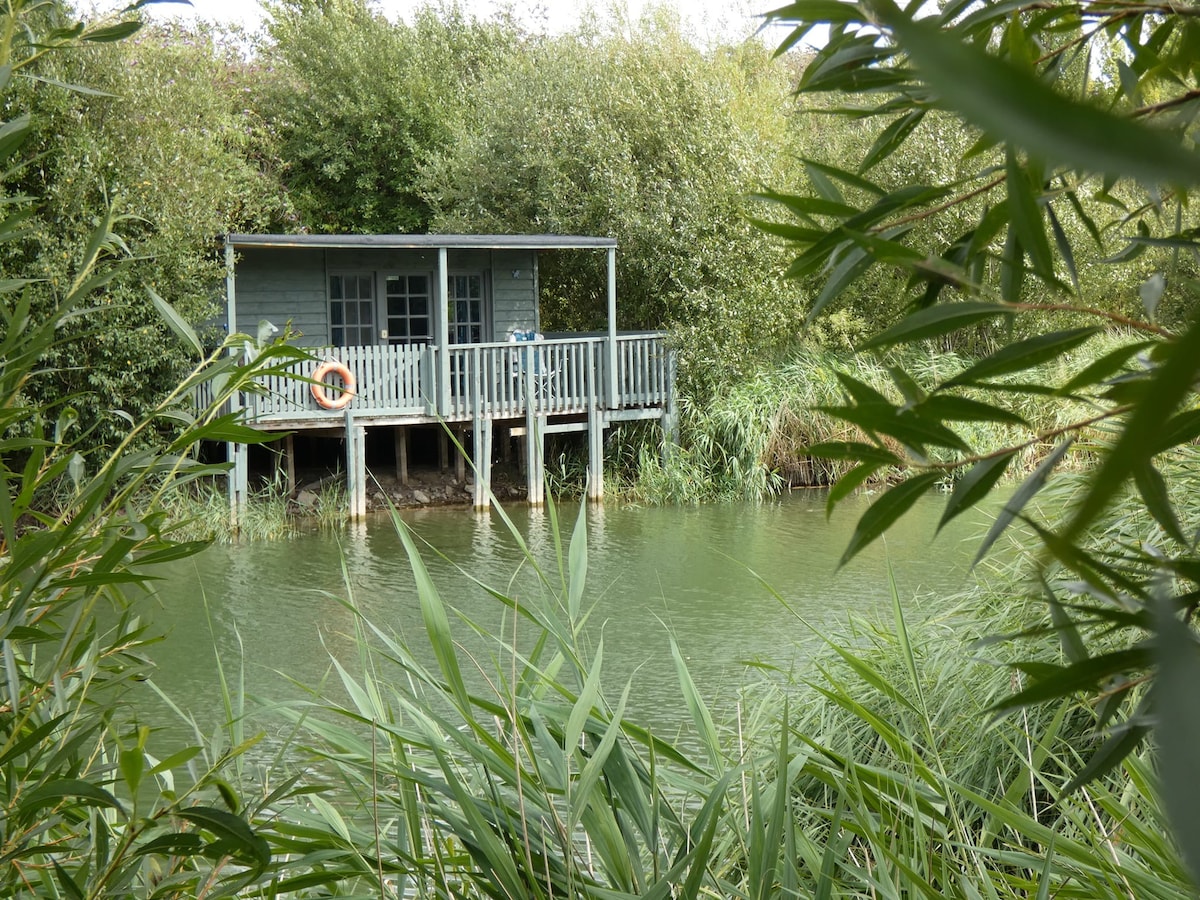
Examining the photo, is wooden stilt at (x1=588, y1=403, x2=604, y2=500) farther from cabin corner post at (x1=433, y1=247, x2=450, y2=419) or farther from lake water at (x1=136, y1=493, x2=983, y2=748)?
cabin corner post at (x1=433, y1=247, x2=450, y2=419)

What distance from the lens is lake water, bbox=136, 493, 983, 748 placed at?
6.69 m

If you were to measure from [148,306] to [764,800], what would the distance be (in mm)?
9663

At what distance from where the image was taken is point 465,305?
15055 mm

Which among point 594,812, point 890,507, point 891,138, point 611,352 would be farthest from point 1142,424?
point 611,352

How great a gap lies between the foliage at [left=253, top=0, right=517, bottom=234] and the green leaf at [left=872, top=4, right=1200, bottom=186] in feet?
65.5

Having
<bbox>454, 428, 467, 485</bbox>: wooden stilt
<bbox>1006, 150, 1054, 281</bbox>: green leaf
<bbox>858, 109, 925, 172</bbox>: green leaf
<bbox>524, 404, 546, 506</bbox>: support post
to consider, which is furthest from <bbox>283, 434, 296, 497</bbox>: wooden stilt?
<bbox>1006, 150, 1054, 281</bbox>: green leaf

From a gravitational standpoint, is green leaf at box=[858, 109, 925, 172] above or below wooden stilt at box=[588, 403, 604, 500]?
above

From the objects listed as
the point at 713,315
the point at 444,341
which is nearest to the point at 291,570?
the point at 444,341

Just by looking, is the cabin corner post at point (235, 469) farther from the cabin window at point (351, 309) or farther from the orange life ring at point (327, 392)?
the cabin window at point (351, 309)

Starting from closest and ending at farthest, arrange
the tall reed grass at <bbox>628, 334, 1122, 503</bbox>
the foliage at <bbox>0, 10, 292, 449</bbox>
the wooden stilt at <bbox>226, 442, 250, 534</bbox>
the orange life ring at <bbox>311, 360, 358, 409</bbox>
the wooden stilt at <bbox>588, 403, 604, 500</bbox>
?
the foliage at <bbox>0, 10, 292, 449</bbox> < the wooden stilt at <bbox>226, 442, 250, 534</bbox> < the orange life ring at <bbox>311, 360, 358, 409</bbox> < the tall reed grass at <bbox>628, 334, 1122, 503</bbox> < the wooden stilt at <bbox>588, 403, 604, 500</bbox>

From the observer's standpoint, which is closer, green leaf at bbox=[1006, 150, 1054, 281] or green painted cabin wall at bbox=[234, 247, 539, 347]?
green leaf at bbox=[1006, 150, 1054, 281]

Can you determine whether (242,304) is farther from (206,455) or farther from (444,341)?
(444,341)

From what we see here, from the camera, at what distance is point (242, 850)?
46.1 inches

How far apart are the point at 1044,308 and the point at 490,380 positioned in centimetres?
1237
